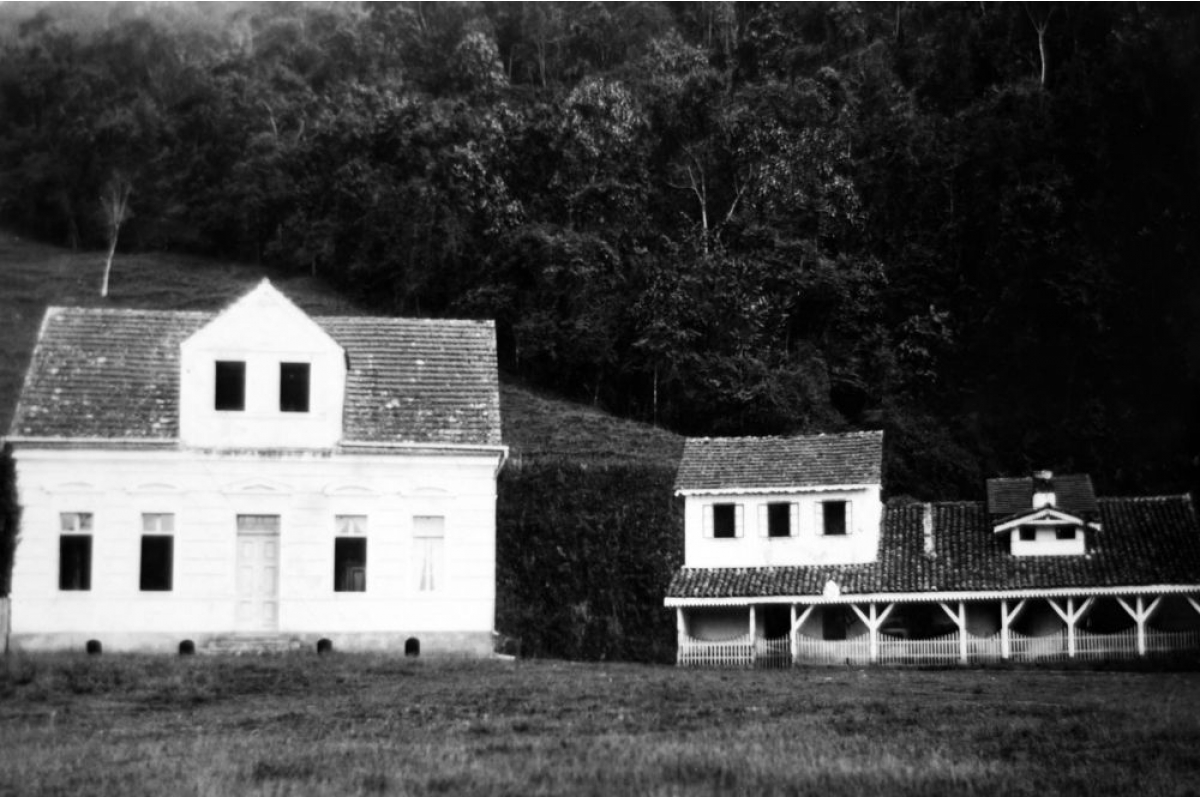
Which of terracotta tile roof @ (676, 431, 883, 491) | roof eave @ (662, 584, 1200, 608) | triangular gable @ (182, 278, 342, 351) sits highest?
triangular gable @ (182, 278, 342, 351)

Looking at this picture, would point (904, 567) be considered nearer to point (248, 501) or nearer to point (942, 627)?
point (942, 627)

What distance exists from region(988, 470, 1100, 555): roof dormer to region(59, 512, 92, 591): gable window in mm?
21751

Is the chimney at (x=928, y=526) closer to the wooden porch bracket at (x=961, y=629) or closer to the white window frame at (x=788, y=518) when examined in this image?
the wooden porch bracket at (x=961, y=629)

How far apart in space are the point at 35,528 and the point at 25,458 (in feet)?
5.01

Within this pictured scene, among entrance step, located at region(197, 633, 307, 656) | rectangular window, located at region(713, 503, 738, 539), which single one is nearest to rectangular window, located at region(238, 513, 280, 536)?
entrance step, located at region(197, 633, 307, 656)

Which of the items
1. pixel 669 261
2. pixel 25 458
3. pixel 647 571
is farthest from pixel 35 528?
pixel 669 261

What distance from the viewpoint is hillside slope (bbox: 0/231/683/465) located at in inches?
2249

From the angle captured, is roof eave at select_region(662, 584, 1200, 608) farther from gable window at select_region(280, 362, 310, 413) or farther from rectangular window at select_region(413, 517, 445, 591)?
gable window at select_region(280, 362, 310, 413)

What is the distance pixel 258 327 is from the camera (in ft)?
124

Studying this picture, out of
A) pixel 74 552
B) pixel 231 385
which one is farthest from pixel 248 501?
pixel 74 552

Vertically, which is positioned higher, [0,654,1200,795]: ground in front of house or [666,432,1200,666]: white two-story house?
[666,432,1200,666]: white two-story house

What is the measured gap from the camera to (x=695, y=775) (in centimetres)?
1986

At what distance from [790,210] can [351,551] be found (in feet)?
106

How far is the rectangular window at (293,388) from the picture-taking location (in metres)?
37.9
